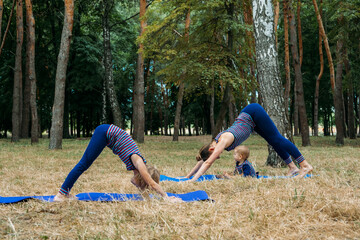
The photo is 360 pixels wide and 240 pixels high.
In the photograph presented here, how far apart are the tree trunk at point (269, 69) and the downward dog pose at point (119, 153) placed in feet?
14.8

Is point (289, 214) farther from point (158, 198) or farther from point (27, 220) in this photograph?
point (27, 220)

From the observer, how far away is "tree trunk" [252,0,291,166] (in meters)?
7.60

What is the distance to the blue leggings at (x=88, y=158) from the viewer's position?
3.78 metres

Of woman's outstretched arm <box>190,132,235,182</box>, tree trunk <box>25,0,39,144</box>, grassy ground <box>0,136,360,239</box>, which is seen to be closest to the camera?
grassy ground <box>0,136,360,239</box>

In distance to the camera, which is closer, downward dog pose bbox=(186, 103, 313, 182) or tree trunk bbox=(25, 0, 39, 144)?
downward dog pose bbox=(186, 103, 313, 182)

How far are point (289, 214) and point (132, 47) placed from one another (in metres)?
25.2

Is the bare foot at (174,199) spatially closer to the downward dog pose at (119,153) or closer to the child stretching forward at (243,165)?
the downward dog pose at (119,153)

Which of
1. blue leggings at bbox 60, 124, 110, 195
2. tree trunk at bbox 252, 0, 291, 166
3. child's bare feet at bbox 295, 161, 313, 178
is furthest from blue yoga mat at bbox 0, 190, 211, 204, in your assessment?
tree trunk at bbox 252, 0, 291, 166

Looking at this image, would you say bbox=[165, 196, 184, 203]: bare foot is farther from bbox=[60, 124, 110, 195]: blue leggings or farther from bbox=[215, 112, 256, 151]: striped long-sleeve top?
bbox=[215, 112, 256, 151]: striped long-sleeve top

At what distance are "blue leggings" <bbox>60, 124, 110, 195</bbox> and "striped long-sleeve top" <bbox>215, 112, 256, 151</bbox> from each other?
72.2 inches

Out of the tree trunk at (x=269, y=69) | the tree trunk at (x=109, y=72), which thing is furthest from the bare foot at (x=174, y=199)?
the tree trunk at (x=109, y=72)

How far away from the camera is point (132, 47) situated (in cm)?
2652

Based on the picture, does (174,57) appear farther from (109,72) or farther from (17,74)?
(17,74)

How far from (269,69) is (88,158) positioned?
5438mm
